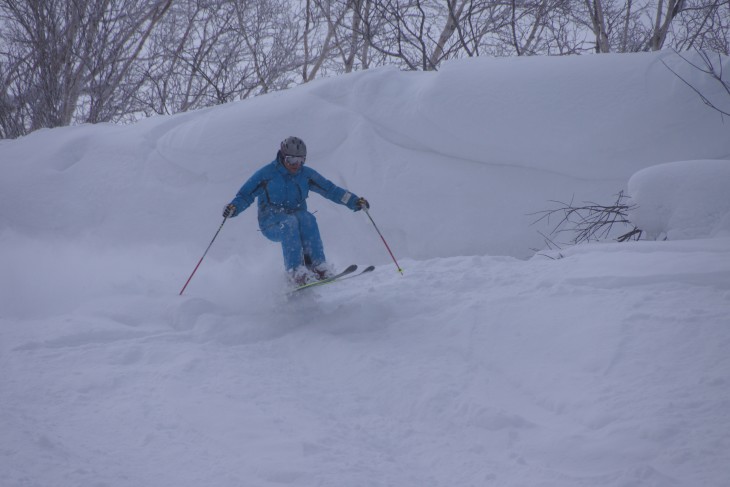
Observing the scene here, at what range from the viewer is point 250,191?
16.1ft

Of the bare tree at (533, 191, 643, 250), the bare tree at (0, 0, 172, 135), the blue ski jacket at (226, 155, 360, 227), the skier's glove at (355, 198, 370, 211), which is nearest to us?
the blue ski jacket at (226, 155, 360, 227)

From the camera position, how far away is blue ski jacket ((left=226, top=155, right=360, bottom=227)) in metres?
4.95

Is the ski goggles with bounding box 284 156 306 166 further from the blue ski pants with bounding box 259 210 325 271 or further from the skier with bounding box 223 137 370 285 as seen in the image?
the blue ski pants with bounding box 259 210 325 271

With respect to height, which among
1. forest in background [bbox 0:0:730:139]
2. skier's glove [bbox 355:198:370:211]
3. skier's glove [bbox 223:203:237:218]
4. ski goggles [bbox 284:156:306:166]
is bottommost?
skier's glove [bbox 355:198:370:211]

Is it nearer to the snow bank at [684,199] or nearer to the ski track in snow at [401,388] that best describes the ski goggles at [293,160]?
the ski track in snow at [401,388]

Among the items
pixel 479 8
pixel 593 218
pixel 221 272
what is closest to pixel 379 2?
pixel 479 8

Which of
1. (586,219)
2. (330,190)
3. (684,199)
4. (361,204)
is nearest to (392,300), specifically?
(361,204)

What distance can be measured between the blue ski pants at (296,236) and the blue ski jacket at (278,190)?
126 millimetres

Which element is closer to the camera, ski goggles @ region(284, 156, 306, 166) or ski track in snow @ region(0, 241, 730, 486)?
→ ski track in snow @ region(0, 241, 730, 486)

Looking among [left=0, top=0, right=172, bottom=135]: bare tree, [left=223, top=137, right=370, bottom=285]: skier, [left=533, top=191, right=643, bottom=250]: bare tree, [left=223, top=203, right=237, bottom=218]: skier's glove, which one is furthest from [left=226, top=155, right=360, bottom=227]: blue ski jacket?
[left=0, top=0, right=172, bottom=135]: bare tree

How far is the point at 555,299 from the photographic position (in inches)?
148

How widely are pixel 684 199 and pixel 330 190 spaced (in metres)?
3.15

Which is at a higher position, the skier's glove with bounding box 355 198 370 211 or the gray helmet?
the gray helmet

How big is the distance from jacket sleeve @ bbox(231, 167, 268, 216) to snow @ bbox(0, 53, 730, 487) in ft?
2.11
